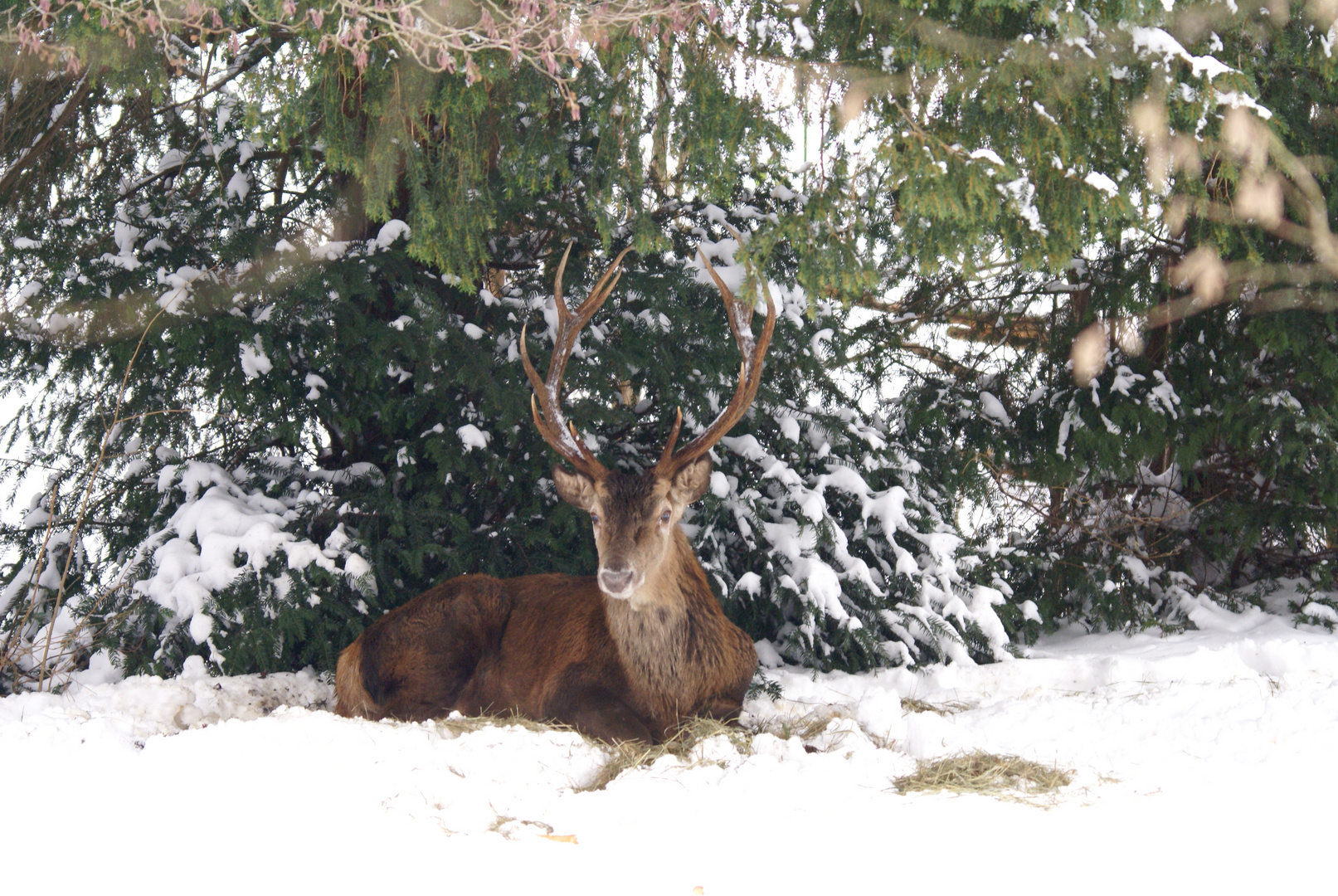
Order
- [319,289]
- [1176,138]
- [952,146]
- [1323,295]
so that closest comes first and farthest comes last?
[952,146], [1176,138], [319,289], [1323,295]

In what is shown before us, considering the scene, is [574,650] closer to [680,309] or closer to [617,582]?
[617,582]

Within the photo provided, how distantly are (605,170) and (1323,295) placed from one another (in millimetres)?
4578

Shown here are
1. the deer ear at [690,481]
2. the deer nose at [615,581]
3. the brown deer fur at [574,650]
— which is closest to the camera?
the deer nose at [615,581]

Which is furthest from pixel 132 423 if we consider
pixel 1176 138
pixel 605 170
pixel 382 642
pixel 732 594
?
pixel 1176 138

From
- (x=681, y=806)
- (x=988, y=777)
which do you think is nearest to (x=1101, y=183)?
(x=988, y=777)

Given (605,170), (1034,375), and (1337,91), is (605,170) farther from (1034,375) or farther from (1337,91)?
(1337,91)

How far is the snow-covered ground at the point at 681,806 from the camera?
2.91m

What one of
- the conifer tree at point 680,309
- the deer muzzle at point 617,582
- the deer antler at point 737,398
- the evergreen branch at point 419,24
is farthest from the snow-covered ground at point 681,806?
the evergreen branch at point 419,24

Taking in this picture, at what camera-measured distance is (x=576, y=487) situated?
5090mm

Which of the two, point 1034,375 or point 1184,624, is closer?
point 1184,624

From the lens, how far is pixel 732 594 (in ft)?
20.2

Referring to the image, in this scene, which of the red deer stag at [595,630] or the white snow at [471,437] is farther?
the white snow at [471,437]

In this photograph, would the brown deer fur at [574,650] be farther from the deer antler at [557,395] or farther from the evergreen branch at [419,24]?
the evergreen branch at [419,24]

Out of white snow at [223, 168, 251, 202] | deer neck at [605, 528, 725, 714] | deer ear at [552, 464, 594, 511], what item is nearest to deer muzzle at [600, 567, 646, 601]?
deer neck at [605, 528, 725, 714]
